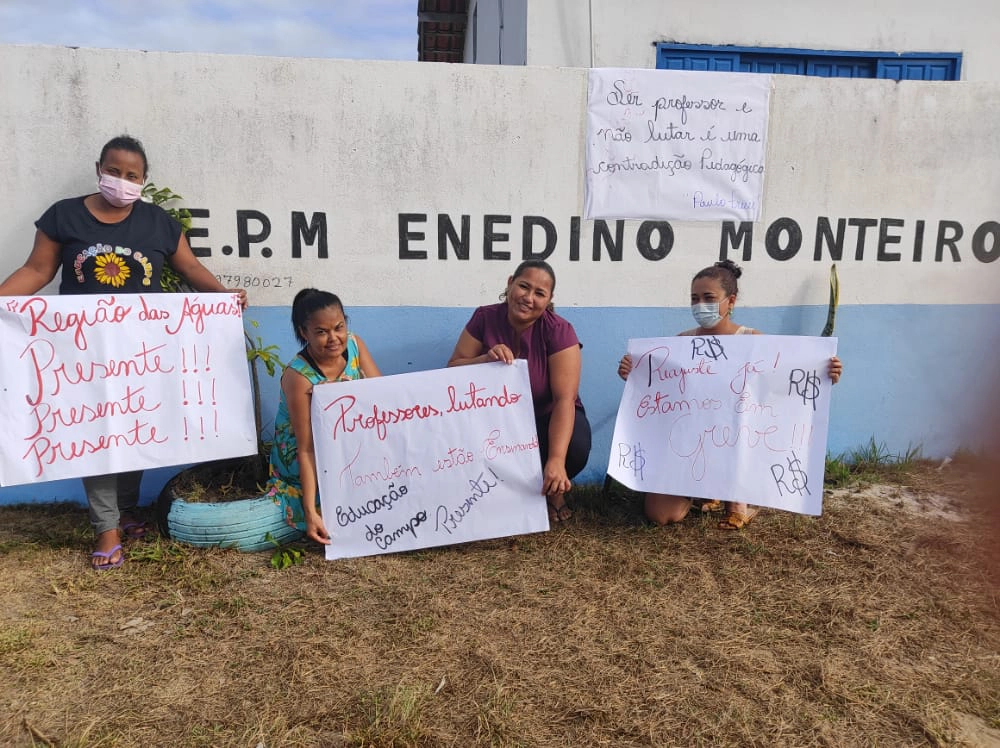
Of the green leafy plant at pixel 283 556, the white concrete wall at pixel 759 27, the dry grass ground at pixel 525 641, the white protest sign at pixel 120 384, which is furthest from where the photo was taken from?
the white concrete wall at pixel 759 27

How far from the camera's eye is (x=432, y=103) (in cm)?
365

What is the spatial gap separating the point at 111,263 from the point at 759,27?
15.5 ft

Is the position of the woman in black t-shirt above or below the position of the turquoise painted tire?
above

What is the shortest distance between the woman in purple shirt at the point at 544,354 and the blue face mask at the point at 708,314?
1.98 feet

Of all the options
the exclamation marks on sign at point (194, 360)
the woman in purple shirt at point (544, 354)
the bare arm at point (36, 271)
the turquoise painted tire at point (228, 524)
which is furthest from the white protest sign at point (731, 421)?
the bare arm at point (36, 271)

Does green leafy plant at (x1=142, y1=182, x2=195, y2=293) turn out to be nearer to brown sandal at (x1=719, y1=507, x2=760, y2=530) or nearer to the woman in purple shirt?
the woman in purple shirt

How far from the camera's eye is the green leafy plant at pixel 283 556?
119 inches

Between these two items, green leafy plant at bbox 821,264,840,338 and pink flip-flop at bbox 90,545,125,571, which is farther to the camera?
green leafy plant at bbox 821,264,840,338

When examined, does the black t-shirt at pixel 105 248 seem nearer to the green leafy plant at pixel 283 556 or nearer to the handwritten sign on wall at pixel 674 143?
the green leafy plant at pixel 283 556

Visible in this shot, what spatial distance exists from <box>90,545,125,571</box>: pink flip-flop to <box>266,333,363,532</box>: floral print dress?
2.14ft

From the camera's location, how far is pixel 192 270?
3.29 metres

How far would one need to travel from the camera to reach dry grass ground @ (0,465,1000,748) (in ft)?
6.85

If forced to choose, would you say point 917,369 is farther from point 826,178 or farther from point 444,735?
point 444,735

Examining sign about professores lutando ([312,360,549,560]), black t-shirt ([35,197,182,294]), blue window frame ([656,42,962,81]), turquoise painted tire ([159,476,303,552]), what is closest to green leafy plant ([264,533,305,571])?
turquoise painted tire ([159,476,303,552])
